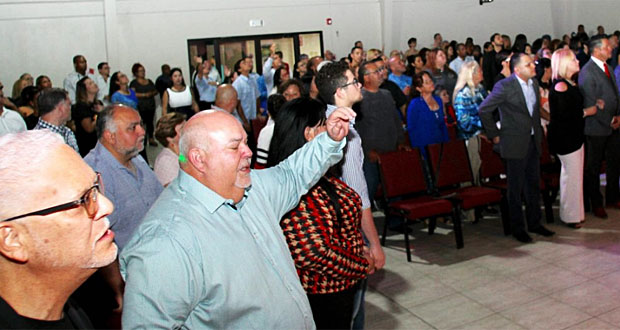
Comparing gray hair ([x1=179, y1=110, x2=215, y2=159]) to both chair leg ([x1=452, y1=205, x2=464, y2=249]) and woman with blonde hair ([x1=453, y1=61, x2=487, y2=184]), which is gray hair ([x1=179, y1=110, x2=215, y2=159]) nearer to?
chair leg ([x1=452, y1=205, x2=464, y2=249])

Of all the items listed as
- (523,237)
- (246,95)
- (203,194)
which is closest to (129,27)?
(246,95)

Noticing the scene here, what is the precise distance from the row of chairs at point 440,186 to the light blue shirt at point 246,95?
4150 mm

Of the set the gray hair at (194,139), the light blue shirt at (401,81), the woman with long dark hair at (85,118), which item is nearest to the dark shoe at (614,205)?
the light blue shirt at (401,81)

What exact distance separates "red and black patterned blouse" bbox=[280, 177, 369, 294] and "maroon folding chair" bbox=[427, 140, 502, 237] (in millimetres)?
3088

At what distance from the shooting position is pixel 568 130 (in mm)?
5891

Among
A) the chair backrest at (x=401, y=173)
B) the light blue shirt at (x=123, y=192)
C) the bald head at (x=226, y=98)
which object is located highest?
the bald head at (x=226, y=98)

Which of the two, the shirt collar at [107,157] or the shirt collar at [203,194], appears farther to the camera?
the shirt collar at [107,157]

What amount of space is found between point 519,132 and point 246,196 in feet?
13.2

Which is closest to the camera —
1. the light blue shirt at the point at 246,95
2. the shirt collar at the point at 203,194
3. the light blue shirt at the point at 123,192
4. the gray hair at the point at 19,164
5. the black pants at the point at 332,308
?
the gray hair at the point at 19,164

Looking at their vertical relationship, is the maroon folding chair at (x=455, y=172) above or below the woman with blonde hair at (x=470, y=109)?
below

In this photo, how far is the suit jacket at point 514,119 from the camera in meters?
5.55

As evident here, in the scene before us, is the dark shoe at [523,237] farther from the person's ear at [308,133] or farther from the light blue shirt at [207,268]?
the light blue shirt at [207,268]

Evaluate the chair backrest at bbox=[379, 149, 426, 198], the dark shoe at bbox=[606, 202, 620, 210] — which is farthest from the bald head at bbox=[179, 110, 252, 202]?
the dark shoe at bbox=[606, 202, 620, 210]

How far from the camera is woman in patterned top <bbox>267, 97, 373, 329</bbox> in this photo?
8.71ft
